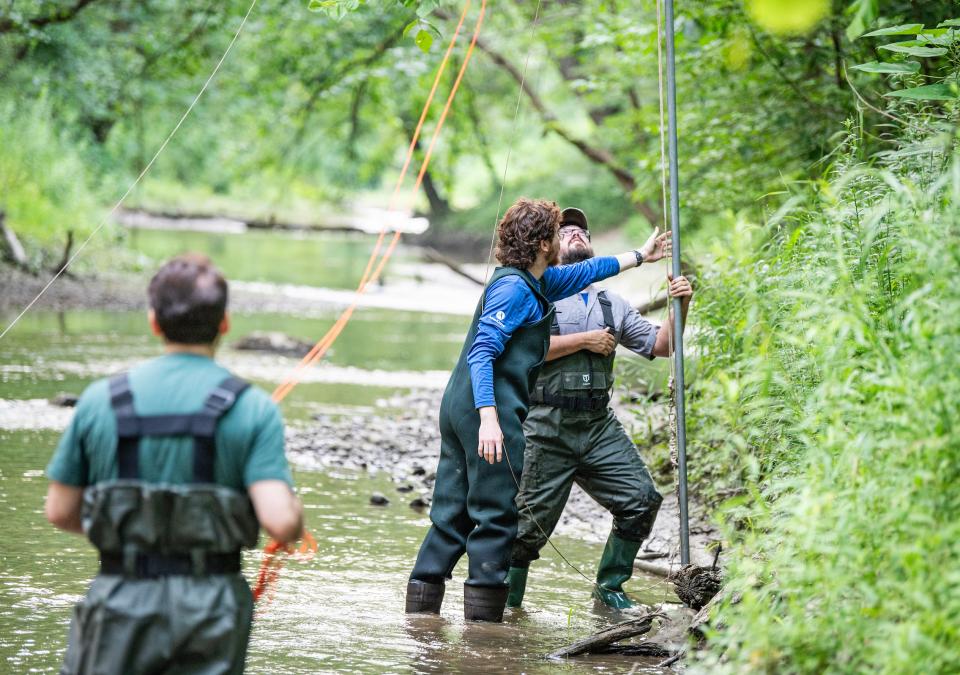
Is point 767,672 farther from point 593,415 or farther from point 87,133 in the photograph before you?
point 87,133

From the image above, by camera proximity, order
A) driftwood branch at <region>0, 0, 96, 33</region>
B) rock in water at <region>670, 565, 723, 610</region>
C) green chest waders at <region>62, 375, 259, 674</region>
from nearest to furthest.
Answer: green chest waders at <region>62, 375, 259, 674</region>, rock in water at <region>670, 565, 723, 610</region>, driftwood branch at <region>0, 0, 96, 33</region>

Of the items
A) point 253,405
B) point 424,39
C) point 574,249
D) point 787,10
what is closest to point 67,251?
point 424,39

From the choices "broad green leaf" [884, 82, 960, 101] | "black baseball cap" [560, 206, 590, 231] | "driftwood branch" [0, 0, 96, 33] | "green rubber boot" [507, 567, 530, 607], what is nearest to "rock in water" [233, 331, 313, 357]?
"driftwood branch" [0, 0, 96, 33]

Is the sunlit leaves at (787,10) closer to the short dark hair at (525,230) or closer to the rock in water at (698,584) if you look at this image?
the short dark hair at (525,230)

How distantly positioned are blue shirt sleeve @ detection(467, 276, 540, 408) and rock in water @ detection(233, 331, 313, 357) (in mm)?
10949

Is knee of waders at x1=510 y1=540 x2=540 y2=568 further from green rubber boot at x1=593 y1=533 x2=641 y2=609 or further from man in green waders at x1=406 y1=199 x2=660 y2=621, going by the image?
man in green waders at x1=406 y1=199 x2=660 y2=621

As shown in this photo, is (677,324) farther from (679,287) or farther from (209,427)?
(209,427)

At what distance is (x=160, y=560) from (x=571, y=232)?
379 cm

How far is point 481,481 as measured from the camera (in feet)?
18.2

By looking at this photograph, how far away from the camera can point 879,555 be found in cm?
348

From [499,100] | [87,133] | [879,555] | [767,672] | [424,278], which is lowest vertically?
[767,672]

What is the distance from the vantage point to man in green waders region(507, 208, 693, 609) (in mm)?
6137

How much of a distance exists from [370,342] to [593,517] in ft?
35.2

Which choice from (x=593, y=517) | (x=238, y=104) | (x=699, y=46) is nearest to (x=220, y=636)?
(x=593, y=517)
